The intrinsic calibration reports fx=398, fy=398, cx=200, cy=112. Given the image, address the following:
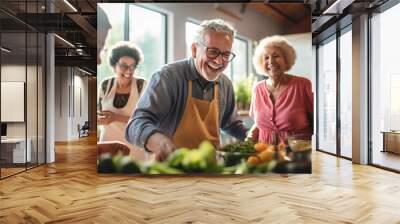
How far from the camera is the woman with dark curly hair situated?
6.17 m

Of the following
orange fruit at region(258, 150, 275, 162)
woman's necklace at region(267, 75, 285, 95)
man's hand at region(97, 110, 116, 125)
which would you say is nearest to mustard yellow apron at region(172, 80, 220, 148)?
orange fruit at region(258, 150, 275, 162)

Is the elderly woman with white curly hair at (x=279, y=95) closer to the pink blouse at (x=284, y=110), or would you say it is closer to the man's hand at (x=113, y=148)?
the pink blouse at (x=284, y=110)

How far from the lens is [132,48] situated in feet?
20.4

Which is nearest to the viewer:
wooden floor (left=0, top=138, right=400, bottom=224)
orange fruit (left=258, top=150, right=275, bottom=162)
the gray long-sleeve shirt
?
wooden floor (left=0, top=138, right=400, bottom=224)

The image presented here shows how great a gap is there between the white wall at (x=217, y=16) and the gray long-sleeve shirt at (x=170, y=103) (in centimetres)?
58

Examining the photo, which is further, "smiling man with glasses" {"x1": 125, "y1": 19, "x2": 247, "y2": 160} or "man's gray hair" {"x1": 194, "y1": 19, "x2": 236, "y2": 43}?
"man's gray hair" {"x1": 194, "y1": 19, "x2": 236, "y2": 43}

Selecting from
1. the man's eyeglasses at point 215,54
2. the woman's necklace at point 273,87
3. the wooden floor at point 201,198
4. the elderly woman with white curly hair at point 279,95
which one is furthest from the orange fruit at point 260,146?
the man's eyeglasses at point 215,54

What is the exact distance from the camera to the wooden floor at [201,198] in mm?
3939

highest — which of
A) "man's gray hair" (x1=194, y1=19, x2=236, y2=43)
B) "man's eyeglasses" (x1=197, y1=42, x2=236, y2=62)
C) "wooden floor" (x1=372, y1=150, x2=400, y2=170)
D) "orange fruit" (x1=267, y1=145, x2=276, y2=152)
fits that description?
"man's gray hair" (x1=194, y1=19, x2=236, y2=43)

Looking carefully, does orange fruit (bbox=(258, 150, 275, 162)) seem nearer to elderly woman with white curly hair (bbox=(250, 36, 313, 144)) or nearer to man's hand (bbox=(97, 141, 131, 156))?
elderly woman with white curly hair (bbox=(250, 36, 313, 144))

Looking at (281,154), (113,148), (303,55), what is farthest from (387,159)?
(113,148)

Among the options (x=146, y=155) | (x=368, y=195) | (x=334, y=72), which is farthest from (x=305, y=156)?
(x=334, y=72)

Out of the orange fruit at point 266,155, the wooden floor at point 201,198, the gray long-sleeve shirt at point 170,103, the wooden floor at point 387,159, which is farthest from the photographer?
the wooden floor at point 387,159

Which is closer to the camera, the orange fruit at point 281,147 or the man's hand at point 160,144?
the man's hand at point 160,144
